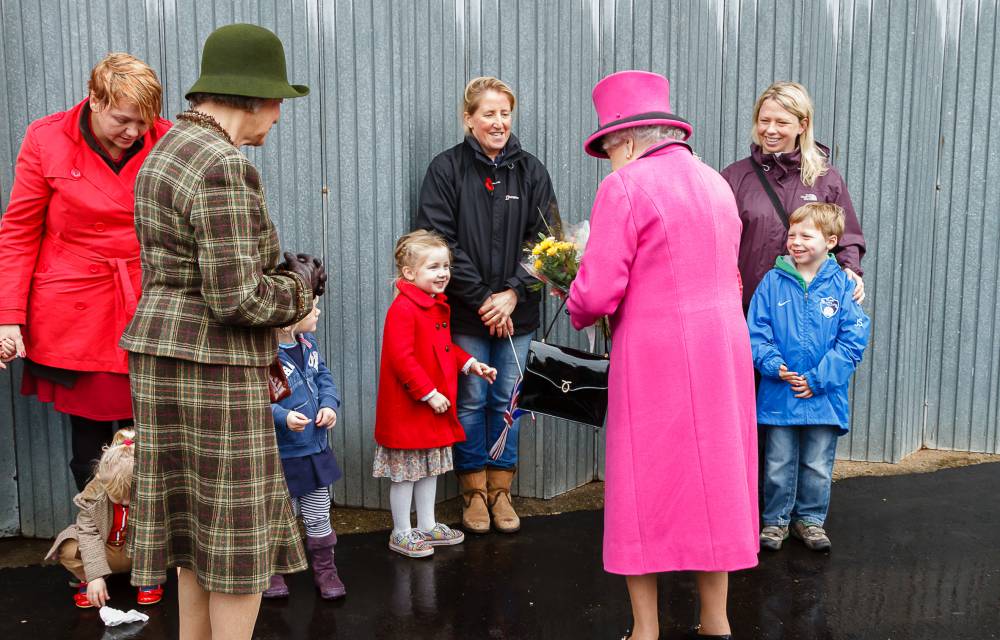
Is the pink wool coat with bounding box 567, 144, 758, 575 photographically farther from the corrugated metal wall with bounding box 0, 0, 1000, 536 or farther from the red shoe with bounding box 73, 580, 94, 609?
the red shoe with bounding box 73, 580, 94, 609

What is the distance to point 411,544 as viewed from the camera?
14.9 ft

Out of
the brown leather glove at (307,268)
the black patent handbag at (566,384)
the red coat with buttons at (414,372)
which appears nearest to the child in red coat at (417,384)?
the red coat with buttons at (414,372)

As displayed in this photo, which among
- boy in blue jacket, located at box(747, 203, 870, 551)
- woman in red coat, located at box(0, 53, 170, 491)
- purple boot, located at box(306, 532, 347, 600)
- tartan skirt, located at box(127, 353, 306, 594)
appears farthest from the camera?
boy in blue jacket, located at box(747, 203, 870, 551)

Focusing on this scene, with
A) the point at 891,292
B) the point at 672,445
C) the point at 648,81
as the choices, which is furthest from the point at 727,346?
the point at 891,292

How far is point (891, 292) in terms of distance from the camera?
5922mm

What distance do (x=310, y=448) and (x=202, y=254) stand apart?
151cm

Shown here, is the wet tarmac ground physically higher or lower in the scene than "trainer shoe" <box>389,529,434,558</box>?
lower

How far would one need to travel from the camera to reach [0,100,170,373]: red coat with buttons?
396 centimetres

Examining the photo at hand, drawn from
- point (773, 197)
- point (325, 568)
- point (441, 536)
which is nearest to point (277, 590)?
point (325, 568)

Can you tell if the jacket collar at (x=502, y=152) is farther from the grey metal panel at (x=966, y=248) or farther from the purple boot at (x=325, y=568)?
the grey metal panel at (x=966, y=248)

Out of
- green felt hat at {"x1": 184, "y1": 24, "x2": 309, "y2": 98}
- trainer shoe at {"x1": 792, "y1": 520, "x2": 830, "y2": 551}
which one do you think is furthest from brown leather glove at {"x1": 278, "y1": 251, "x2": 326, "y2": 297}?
trainer shoe at {"x1": 792, "y1": 520, "x2": 830, "y2": 551}

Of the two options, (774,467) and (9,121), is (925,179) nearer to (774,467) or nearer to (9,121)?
(774,467)

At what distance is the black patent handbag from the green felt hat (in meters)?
1.48

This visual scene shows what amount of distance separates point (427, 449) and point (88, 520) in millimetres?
1456
